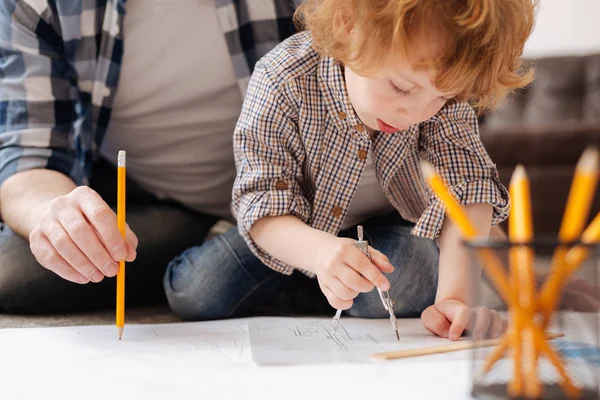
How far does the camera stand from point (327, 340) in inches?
31.8

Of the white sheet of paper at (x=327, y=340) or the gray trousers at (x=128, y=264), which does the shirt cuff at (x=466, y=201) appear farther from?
the gray trousers at (x=128, y=264)

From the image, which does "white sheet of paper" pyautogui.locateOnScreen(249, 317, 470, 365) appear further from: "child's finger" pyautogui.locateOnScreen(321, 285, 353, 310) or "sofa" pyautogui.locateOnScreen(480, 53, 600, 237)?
"sofa" pyautogui.locateOnScreen(480, 53, 600, 237)

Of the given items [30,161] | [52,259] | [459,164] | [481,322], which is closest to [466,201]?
[459,164]

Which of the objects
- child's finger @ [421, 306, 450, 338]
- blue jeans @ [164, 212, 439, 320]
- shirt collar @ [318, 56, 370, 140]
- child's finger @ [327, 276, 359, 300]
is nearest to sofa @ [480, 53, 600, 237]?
blue jeans @ [164, 212, 439, 320]

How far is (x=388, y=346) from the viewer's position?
783mm

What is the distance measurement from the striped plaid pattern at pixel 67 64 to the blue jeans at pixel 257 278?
22 centimetres

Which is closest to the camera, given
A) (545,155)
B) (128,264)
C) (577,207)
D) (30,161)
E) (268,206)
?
(577,207)

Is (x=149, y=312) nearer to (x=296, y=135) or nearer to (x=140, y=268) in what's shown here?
(x=140, y=268)

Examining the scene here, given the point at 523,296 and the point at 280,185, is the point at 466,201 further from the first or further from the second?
the point at 523,296

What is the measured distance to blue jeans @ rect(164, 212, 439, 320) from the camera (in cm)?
101

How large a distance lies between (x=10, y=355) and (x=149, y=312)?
43cm

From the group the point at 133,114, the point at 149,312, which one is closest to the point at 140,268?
the point at 149,312

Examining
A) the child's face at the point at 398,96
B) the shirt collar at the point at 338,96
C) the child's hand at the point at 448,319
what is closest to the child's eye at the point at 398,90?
the child's face at the point at 398,96

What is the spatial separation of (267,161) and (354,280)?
0.25 meters
